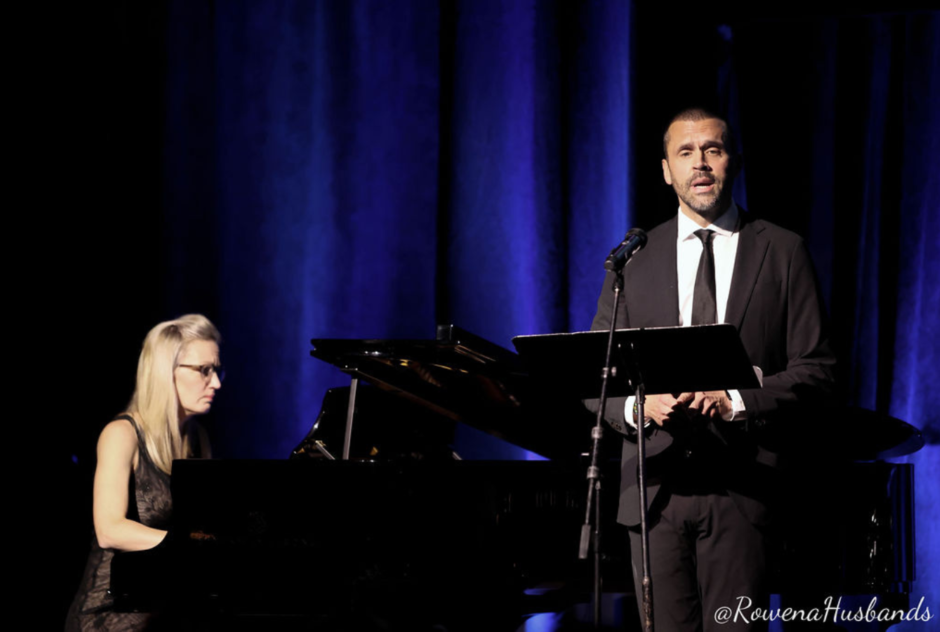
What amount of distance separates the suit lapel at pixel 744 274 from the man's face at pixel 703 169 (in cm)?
14

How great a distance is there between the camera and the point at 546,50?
209 inches

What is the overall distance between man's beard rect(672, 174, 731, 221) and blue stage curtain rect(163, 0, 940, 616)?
2.15 meters

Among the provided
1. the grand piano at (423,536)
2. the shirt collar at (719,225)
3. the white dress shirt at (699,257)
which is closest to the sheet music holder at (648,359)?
the white dress shirt at (699,257)

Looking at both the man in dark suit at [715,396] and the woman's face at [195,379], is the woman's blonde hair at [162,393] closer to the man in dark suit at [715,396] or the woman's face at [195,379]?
the woman's face at [195,379]

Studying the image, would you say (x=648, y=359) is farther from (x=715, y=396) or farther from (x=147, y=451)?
(x=147, y=451)

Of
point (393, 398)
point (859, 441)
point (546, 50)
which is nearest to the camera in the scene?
point (859, 441)

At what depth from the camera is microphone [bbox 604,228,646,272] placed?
94.5 inches

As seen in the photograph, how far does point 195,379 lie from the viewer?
373 cm

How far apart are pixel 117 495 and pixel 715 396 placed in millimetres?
2086

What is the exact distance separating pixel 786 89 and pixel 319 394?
290 cm

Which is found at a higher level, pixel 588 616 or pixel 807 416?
pixel 807 416

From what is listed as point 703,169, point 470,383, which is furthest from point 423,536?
point 703,169

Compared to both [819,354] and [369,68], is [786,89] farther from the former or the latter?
[819,354]

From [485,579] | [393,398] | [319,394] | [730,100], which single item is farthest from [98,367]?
[730,100]
